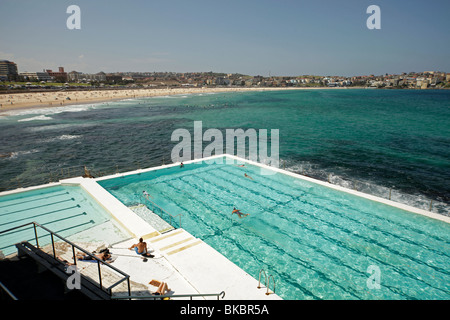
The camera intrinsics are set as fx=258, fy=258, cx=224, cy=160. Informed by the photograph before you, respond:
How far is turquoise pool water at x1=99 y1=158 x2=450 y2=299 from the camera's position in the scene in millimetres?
9539

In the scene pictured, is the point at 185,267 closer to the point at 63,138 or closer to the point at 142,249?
the point at 142,249

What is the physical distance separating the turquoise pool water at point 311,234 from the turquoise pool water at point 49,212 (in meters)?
2.41

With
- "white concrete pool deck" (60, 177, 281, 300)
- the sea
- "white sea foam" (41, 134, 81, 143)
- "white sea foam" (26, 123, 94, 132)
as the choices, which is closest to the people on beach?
"white concrete pool deck" (60, 177, 281, 300)

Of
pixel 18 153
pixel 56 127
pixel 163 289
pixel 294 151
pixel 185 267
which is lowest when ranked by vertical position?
pixel 185 267

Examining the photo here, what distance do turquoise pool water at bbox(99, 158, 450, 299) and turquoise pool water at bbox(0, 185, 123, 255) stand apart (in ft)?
7.92

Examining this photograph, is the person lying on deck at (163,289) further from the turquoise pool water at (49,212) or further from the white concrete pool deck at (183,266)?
the turquoise pool water at (49,212)

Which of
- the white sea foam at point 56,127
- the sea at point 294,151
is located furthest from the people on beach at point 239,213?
the white sea foam at point 56,127

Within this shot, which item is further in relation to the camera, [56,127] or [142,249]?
[56,127]

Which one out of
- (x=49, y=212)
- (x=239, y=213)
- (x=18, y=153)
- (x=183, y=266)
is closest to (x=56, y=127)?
(x=18, y=153)

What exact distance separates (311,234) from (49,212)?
13.5m

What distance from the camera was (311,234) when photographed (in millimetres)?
12445

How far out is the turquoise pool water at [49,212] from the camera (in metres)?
11.3

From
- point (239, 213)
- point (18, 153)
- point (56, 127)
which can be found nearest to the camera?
point (239, 213)

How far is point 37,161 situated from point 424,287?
107 feet
